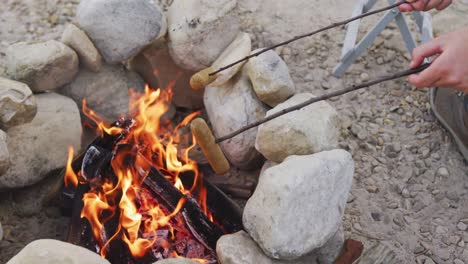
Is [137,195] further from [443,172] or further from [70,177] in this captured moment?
[443,172]

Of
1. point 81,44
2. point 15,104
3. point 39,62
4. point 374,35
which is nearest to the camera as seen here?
point 15,104

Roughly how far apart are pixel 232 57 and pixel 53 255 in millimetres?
1359

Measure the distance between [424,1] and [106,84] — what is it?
1.61 m

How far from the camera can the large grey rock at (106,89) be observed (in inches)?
113

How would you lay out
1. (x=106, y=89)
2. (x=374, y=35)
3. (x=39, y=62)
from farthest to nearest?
(x=374, y=35), (x=106, y=89), (x=39, y=62)

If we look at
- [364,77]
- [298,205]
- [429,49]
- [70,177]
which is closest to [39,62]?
[70,177]

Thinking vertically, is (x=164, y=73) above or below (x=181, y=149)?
above

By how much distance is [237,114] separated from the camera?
2.79 meters

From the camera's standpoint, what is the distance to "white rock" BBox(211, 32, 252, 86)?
109 inches

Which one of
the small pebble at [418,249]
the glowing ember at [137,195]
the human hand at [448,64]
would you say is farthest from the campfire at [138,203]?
the human hand at [448,64]

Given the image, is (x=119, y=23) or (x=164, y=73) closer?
(x=119, y=23)

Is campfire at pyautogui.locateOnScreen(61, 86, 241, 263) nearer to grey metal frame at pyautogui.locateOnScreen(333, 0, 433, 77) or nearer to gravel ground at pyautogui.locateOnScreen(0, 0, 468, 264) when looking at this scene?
gravel ground at pyautogui.locateOnScreen(0, 0, 468, 264)

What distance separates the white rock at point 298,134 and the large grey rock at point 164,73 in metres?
0.83

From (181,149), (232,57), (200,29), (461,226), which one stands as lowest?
(461,226)
